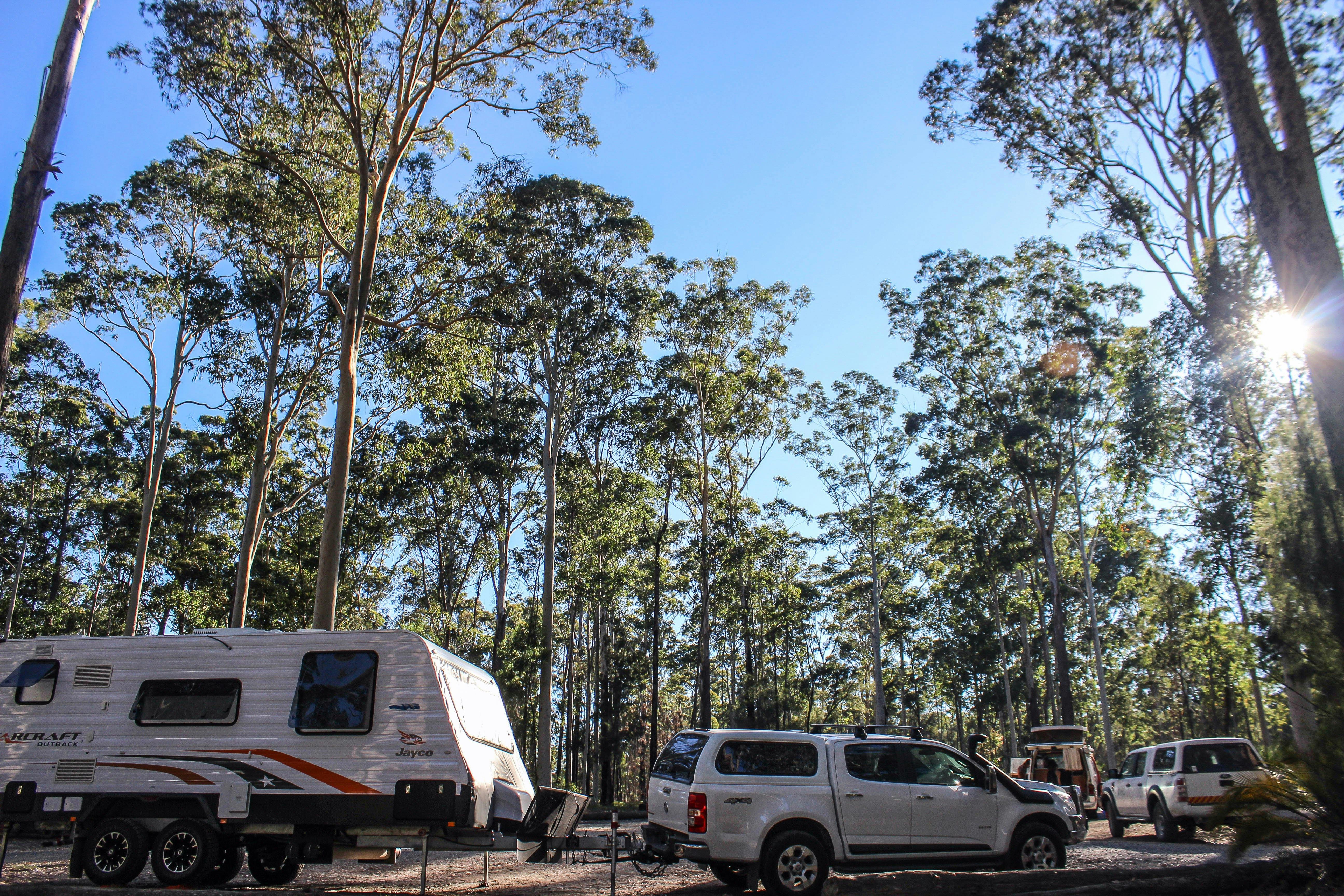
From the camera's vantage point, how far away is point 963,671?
5244 centimetres

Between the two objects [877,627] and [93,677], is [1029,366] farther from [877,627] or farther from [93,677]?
[93,677]

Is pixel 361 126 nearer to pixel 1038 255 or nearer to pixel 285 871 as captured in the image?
pixel 285 871

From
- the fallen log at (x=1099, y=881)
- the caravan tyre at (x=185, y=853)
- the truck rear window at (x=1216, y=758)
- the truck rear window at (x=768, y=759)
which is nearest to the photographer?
the fallen log at (x=1099, y=881)

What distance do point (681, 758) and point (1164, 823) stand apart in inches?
393

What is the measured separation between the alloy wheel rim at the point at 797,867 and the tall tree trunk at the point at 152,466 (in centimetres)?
2360

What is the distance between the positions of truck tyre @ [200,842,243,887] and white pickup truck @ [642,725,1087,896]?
4.31 metres

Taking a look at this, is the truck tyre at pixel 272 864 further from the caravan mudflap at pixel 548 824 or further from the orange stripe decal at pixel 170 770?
the caravan mudflap at pixel 548 824

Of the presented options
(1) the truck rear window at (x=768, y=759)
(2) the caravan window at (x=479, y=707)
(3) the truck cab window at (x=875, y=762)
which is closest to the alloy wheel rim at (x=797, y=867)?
(1) the truck rear window at (x=768, y=759)

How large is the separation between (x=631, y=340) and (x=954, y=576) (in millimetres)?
22779

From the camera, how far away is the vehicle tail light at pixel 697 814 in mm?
8258

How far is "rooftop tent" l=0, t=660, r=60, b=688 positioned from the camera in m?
9.05

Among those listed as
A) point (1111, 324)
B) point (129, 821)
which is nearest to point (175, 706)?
point (129, 821)

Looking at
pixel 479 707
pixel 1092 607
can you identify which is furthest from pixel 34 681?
pixel 1092 607

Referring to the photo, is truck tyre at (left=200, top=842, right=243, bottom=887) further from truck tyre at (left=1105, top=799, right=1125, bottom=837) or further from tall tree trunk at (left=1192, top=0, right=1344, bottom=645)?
truck tyre at (left=1105, top=799, right=1125, bottom=837)
